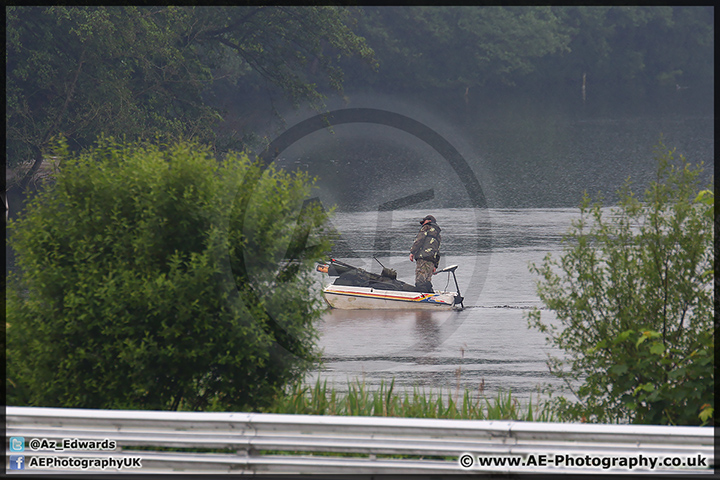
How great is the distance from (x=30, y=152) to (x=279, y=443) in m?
29.4

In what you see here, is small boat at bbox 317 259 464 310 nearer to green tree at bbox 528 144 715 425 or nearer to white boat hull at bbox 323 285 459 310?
white boat hull at bbox 323 285 459 310

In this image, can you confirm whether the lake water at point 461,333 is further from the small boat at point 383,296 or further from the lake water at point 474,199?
the small boat at point 383,296

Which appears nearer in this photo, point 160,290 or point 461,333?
point 160,290

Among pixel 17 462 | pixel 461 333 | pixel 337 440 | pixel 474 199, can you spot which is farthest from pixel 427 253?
pixel 474 199

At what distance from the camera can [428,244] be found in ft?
63.2

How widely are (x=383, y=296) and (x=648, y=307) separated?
435 inches

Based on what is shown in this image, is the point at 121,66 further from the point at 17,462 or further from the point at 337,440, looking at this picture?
the point at 337,440

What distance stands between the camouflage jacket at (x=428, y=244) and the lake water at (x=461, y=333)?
140 cm

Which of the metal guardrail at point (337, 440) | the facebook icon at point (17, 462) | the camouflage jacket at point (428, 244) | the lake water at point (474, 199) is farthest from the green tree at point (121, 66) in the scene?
the metal guardrail at point (337, 440)

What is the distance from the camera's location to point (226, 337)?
724 centimetres

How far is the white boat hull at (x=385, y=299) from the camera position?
742 inches

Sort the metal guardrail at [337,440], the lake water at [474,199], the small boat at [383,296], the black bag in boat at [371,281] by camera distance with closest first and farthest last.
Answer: the metal guardrail at [337,440]
the lake water at [474,199]
the small boat at [383,296]
the black bag in boat at [371,281]

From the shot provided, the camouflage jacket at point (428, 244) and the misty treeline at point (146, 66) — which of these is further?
the misty treeline at point (146, 66)

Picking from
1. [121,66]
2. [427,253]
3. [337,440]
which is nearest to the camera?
[337,440]
